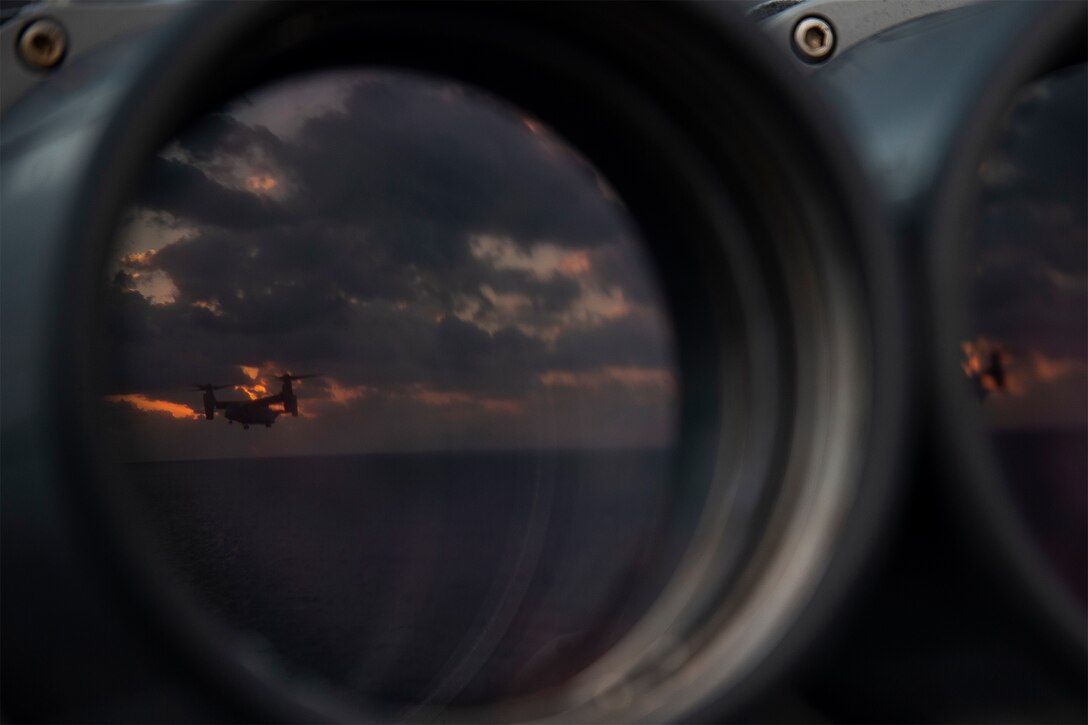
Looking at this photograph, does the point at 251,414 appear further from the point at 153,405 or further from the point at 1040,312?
the point at 1040,312

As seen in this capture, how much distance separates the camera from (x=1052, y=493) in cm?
83

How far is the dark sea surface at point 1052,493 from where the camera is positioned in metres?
0.82

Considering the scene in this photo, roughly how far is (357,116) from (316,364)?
16cm

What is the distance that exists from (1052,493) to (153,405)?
623 millimetres

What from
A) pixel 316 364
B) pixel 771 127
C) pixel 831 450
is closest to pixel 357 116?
pixel 316 364

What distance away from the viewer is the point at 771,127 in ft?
2.43

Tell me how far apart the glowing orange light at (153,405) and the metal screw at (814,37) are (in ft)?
1.84

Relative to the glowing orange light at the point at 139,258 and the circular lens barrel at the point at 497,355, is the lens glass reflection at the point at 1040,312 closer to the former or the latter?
the circular lens barrel at the point at 497,355

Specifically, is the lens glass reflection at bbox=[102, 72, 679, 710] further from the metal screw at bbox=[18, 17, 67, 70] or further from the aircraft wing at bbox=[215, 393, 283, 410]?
the metal screw at bbox=[18, 17, 67, 70]

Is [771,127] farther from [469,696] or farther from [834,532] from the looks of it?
[469,696]

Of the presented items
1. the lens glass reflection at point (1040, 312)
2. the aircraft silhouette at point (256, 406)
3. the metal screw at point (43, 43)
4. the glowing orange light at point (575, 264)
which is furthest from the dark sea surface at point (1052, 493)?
the metal screw at point (43, 43)

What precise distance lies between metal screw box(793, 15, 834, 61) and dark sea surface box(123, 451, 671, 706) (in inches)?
13.9

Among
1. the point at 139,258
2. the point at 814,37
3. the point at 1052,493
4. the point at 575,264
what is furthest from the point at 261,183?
the point at 1052,493

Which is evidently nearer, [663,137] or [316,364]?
[316,364]
